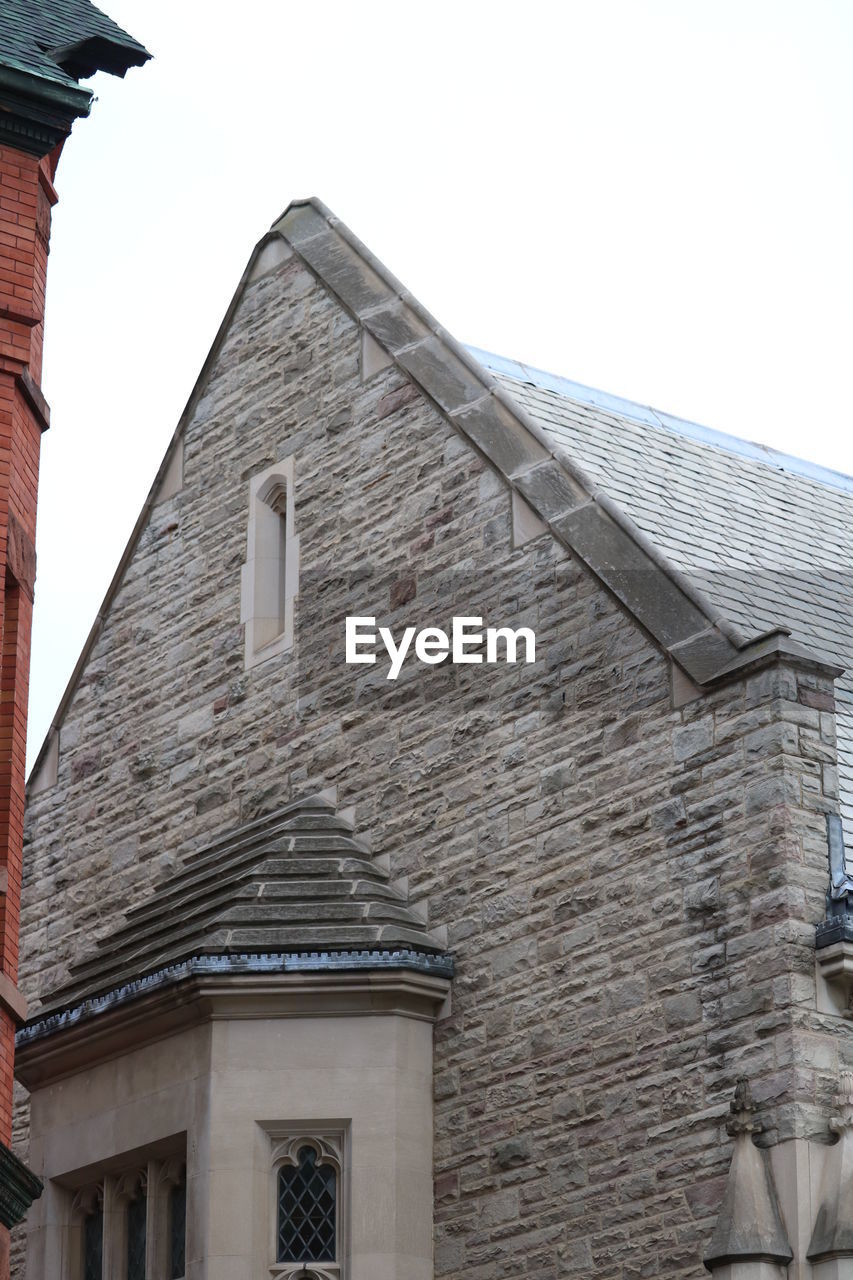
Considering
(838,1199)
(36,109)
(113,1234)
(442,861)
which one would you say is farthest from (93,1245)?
(36,109)

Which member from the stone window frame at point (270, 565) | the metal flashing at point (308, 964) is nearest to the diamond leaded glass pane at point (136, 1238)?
the metal flashing at point (308, 964)

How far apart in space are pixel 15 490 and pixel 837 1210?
6825 mm

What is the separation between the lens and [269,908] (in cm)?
1803

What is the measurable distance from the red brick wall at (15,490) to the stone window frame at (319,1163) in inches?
79.1

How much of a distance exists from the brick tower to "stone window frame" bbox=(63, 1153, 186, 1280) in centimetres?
222

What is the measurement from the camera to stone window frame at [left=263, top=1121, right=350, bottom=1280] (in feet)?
55.7

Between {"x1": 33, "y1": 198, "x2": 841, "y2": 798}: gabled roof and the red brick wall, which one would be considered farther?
{"x1": 33, "y1": 198, "x2": 841, "y2": 798}: gabled roof

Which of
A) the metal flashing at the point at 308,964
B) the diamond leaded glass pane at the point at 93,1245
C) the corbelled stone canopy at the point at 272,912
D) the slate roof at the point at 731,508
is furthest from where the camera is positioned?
the slate roof at the point at 731,508

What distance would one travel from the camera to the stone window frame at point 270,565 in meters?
20.6

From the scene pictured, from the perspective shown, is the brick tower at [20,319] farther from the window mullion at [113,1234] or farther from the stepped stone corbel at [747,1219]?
the stepped stone corbel at [747,1219]

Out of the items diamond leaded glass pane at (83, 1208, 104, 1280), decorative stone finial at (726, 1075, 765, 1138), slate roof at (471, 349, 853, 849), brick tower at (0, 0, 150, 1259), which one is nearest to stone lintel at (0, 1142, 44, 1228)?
brick tower at (0, 0, 150, 1259)

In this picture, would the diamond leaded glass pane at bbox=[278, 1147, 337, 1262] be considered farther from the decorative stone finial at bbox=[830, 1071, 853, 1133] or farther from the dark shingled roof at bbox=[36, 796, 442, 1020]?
the decorative stone finial at bbox=[830, 1071, 853, 1133]

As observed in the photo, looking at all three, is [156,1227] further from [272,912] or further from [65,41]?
[65,41]

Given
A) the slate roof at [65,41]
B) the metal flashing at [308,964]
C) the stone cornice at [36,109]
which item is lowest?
the metal flashing at [308,964]
